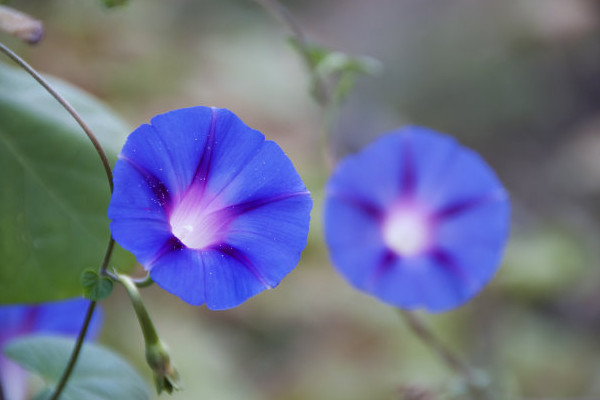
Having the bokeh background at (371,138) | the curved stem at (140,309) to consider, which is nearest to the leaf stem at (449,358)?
the bokeh background at (371,138)

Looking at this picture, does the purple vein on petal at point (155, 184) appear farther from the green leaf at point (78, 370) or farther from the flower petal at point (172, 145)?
the green leaf at point (78, 370)

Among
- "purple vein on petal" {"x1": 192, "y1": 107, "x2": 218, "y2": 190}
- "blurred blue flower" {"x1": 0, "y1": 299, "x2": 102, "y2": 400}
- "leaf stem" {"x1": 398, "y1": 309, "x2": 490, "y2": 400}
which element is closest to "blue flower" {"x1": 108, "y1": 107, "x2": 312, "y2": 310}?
"purple vein on petal" {"x1": 192, "y1": 107, "x2": 218, "y2": 190}

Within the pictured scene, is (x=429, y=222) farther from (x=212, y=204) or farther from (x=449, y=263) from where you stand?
(x=212, y=204)

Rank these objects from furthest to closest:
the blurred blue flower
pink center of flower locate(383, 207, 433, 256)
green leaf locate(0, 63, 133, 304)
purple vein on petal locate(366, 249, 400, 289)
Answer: pink center of flower locate(383, 207, 433, 256), purple vein on petal locate(366, 249, 400, 289), the blurred blue flower, green leaf locate(0, 63, 133, 304)

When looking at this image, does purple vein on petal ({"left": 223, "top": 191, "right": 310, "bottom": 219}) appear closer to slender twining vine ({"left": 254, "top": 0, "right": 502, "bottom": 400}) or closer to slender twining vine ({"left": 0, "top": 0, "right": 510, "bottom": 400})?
slender twining vine ({"left": 0, "top": 0, "right": 510, "bottom": 400})

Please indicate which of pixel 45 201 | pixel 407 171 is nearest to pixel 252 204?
pixel 45 201

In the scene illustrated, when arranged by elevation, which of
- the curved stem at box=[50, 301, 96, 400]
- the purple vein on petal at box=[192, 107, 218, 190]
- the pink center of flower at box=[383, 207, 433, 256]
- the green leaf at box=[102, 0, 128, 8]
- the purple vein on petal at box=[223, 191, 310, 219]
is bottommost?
the curved stem at box=[50, 301, 96, 400]
